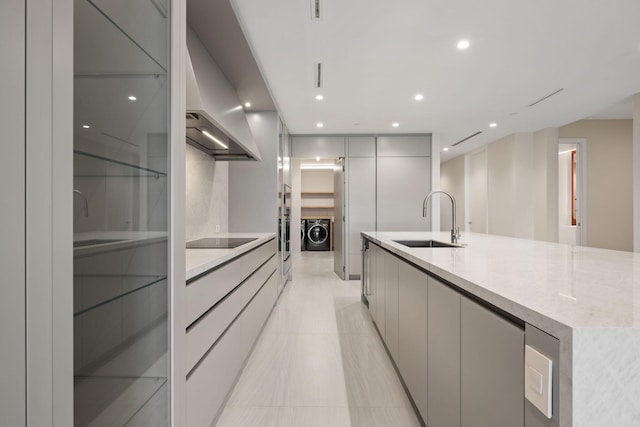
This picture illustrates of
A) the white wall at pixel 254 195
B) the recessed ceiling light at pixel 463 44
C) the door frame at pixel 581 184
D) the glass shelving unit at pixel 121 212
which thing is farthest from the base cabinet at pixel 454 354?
the door frame at pixel 581 184

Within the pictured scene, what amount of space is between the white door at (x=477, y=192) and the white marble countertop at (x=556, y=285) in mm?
6083

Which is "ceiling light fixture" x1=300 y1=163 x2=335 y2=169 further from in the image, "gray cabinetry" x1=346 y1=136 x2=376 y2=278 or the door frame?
the door frame

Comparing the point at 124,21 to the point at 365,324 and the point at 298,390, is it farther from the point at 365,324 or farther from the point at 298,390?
the point at 365,324

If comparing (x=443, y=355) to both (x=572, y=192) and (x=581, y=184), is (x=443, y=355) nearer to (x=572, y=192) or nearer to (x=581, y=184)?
(x=581, y=184)

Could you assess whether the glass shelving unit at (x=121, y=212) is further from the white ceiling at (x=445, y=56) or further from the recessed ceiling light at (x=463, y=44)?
the recessed ceiling light at (x=463, y=44)

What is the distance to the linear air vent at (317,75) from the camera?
2.97 m

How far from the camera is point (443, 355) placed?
117 centimetres

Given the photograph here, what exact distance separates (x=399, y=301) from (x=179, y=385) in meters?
1.28

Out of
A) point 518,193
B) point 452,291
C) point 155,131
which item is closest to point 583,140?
point 518,193

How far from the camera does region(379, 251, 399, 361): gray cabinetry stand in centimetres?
197

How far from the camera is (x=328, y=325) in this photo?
298cm

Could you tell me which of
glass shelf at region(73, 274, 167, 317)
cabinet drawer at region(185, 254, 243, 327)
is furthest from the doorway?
glass shelf at region(73, 274, 167, 317)

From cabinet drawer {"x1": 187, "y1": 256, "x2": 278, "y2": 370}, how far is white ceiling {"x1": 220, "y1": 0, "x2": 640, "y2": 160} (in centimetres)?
193

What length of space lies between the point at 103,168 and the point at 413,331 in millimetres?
1496
